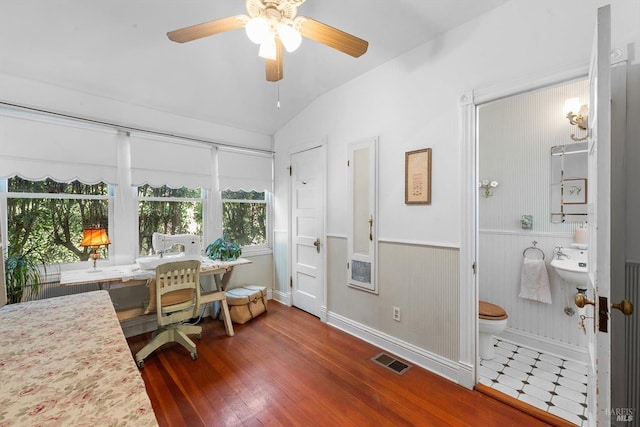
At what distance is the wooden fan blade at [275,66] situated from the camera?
1861 mm

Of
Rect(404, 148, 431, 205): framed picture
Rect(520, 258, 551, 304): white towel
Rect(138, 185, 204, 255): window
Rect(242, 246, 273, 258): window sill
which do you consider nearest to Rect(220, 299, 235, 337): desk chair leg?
Rect(242, 246, 273, 258): window sill

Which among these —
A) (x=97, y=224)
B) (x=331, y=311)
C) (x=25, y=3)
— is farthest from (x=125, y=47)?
(x=331, y=311)

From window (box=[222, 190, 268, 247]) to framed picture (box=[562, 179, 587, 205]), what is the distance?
3.38 meters

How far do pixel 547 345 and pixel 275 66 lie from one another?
3295mm

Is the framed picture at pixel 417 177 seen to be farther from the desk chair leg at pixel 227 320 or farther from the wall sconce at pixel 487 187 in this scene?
the desk chair leg at pixel 227 320

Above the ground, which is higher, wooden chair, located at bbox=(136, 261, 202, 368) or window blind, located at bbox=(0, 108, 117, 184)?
window blind, located at bbox=(0, 108, 117, 184)

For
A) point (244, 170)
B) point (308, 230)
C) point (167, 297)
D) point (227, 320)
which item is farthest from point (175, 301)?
point (244, 170)

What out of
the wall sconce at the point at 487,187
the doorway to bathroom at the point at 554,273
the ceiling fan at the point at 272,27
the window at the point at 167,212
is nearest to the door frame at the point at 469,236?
the doorway to bathroom at the point at 554,273

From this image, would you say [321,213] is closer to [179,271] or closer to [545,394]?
[179,271]

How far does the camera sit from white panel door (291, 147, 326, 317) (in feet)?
11.1

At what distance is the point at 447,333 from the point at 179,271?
228 centimetres

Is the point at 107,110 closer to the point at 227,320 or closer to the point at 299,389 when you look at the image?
the point at 227,320

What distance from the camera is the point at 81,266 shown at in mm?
2750

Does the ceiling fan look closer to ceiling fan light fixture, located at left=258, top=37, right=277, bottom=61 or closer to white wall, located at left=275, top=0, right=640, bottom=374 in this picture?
ceiling fan light fixture, located at left=258, top=37, right=277, bottom=61
